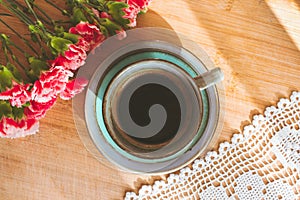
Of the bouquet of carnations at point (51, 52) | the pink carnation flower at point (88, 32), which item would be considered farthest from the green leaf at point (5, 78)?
the pink carnation flower at point (88, 32)

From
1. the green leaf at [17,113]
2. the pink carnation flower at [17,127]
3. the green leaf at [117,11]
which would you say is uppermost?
the green leaf at [117,11]

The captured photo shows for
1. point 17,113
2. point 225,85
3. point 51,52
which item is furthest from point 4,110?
point 225,85

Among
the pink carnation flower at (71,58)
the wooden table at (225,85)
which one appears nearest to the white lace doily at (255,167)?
the wooden table at (225,85)

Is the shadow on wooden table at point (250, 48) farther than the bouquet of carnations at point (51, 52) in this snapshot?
Yes

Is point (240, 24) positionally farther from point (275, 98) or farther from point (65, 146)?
point (65, 146)

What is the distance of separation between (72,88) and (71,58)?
5cm

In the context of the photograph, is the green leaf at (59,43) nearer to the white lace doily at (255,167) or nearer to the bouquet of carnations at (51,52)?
the bouquet of carnations at (51,52)

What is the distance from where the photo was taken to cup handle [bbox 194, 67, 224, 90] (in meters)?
0.70

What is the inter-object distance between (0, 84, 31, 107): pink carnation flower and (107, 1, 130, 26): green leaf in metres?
0.17

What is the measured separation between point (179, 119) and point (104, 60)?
147mm

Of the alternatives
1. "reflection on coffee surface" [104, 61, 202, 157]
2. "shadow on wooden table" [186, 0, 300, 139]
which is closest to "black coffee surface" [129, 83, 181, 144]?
"reflection on coffee surface" [104, 61, 202, 157]

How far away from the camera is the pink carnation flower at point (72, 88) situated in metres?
0.73

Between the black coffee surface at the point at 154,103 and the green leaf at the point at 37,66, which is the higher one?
the green leaf at the point at 37,66

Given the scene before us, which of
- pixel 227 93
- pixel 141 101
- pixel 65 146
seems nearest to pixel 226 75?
pixel 227 93
